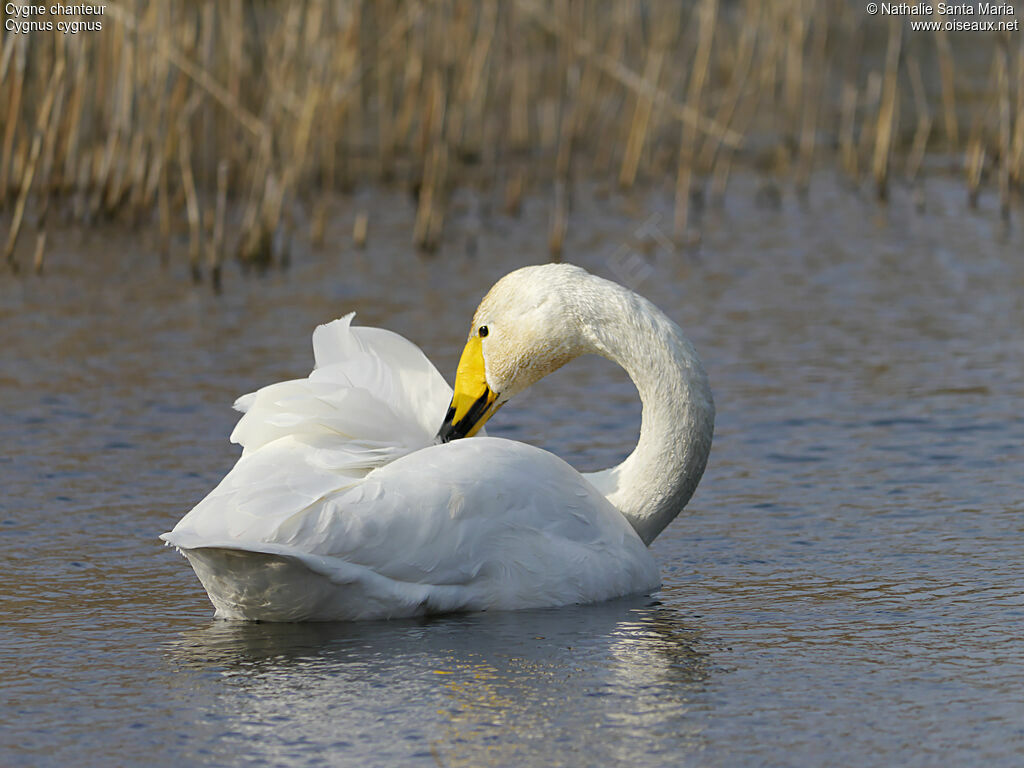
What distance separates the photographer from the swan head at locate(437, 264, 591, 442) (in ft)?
20.4

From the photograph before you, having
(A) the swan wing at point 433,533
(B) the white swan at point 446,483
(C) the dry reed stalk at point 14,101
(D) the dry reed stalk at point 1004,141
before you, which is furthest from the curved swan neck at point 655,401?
(D) the dry reed stalk at point 1004,141

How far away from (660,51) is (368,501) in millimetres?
9063

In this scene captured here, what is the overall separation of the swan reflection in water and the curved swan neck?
43 cm

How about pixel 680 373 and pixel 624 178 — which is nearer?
pixel 680 373

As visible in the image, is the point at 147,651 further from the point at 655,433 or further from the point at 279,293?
the point at 279,293

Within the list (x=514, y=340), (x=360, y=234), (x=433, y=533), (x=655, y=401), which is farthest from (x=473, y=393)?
(x=360, y=234)

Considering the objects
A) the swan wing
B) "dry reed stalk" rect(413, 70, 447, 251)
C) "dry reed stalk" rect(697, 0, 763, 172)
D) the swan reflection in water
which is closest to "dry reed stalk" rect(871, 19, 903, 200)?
"dry reed stalk" rect(697, 0, 763, 172)

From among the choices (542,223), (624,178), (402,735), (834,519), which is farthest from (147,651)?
(624,178)

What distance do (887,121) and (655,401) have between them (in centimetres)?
886

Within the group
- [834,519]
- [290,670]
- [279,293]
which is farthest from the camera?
[279,293]

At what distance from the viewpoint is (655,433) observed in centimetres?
612

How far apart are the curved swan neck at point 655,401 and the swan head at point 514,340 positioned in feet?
0.28

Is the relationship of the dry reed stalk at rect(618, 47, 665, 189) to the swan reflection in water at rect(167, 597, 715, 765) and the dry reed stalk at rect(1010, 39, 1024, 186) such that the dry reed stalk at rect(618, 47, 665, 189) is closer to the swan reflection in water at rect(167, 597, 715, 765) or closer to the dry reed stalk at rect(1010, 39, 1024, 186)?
the dry reed stalk at rect(1010, 39, 1024, 186)

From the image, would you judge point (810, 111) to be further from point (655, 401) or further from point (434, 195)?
point (655, 401)
